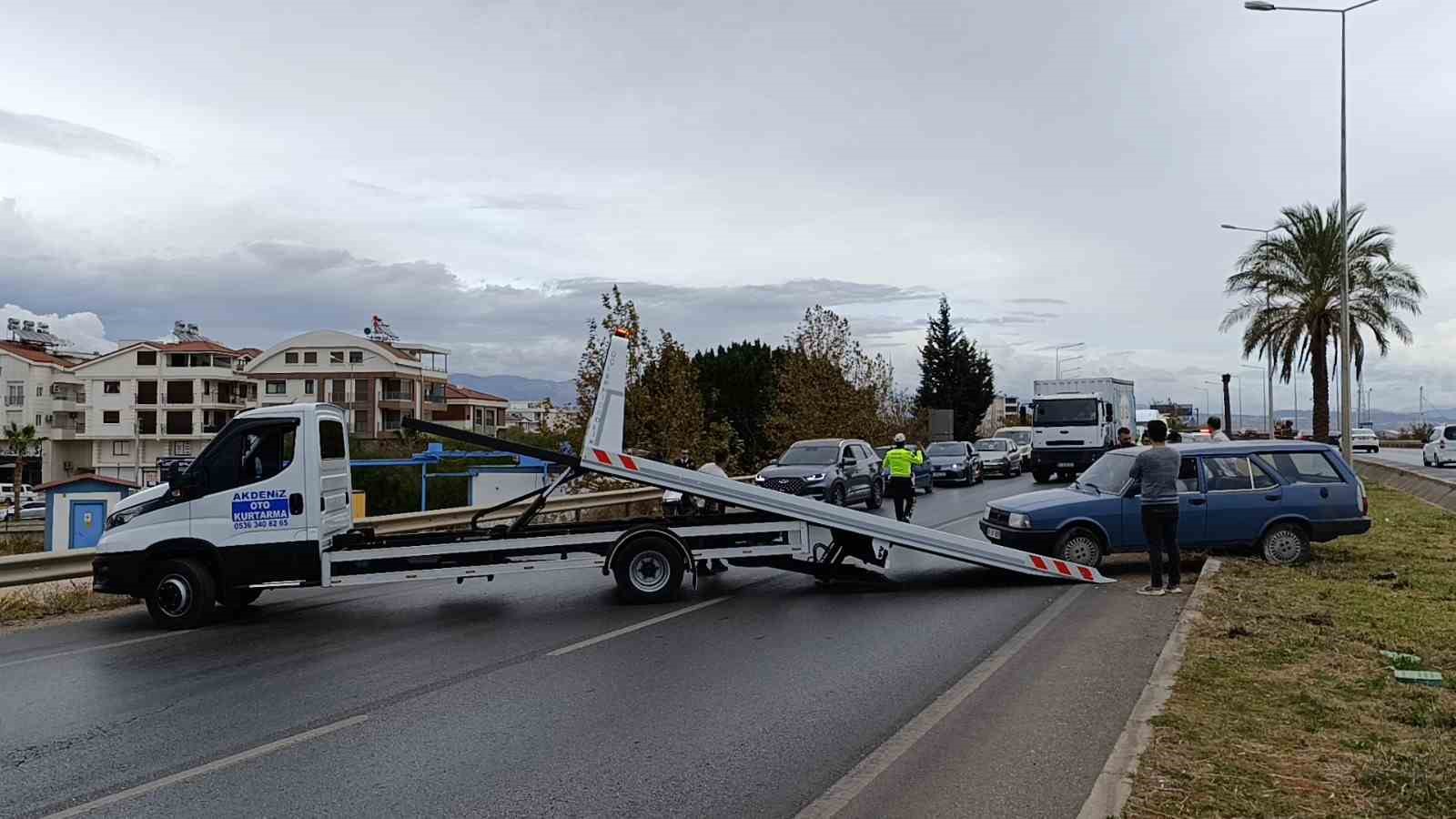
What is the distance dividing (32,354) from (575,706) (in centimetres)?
9180

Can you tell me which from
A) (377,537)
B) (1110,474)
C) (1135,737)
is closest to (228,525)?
(377,537)

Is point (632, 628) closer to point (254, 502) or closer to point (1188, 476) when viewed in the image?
point (254, 502)

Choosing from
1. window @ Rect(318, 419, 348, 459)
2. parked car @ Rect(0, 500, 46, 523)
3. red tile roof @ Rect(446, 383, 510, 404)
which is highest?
red tile roof @ Rect(446, 383, 510, 404)

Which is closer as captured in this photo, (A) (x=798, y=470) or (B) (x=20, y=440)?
(A) (x=798, y=470)

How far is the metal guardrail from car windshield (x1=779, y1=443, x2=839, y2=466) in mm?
1676

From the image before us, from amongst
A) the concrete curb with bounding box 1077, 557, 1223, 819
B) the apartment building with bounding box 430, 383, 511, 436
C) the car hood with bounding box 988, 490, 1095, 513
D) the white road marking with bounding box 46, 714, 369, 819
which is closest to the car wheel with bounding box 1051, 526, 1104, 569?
the car hood with bounding box 988, 490, 1095, 513

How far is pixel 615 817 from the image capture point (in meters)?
5.18

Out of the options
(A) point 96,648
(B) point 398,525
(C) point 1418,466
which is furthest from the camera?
(C) point 1418,466

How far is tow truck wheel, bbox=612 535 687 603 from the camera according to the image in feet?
38.2

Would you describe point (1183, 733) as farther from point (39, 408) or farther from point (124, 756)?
point (39, 408)

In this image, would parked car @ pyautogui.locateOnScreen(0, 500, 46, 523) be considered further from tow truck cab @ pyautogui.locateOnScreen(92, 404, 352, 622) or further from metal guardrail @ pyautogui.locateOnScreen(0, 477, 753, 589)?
tow truck cab @ pyautogui.locateOnScreen(92, 404, 352, 622)

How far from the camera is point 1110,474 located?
45.3 ft

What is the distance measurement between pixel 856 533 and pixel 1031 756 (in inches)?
242

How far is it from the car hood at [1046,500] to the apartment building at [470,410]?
3244 inches
